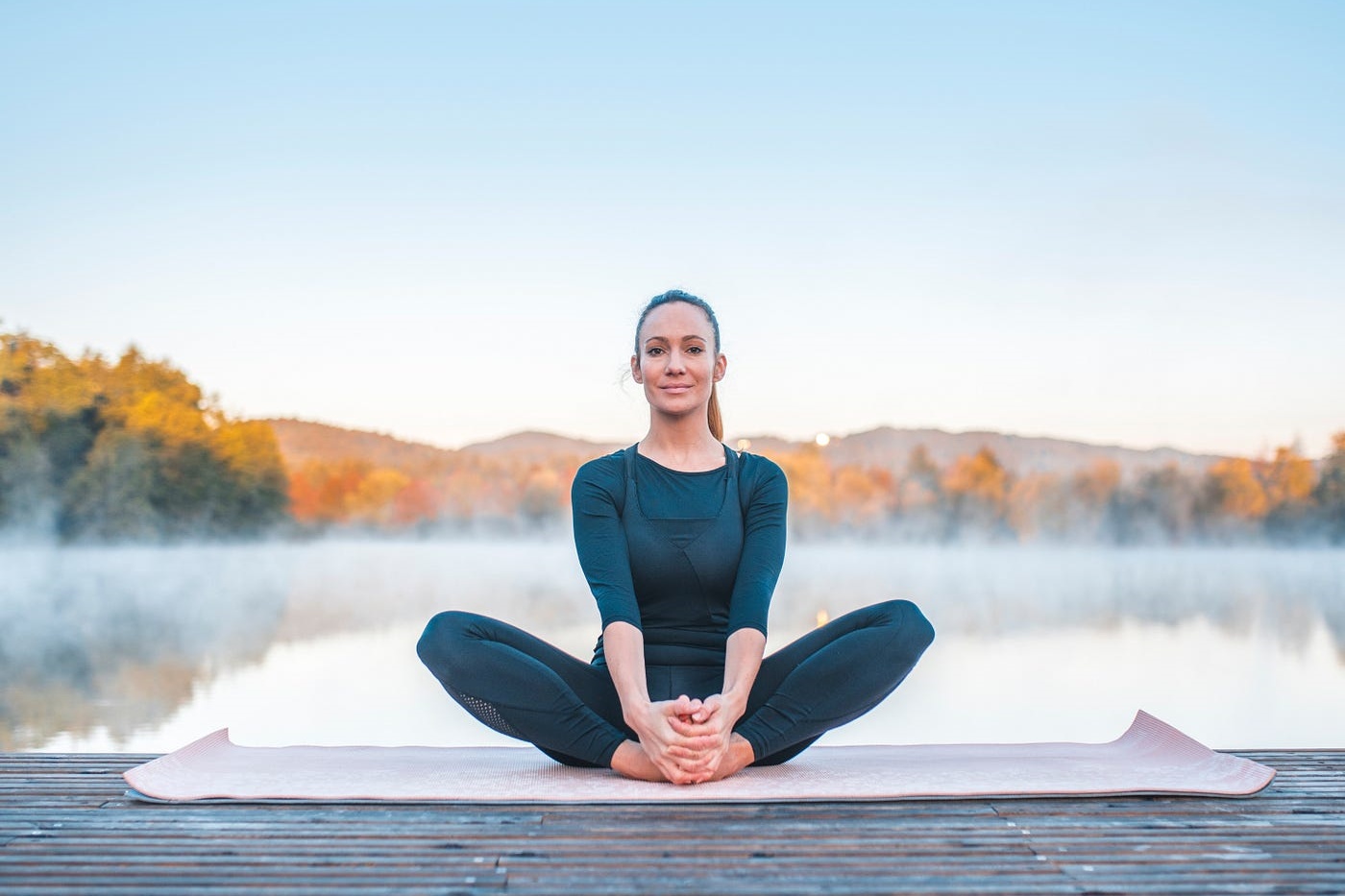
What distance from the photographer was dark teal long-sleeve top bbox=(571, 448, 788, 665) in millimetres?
2148

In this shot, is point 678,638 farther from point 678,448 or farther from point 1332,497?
point 1332,497

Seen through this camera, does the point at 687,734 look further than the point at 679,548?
No

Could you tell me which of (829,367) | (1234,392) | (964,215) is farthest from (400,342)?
(1234,392)

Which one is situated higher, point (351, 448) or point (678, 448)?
point (351, 448)

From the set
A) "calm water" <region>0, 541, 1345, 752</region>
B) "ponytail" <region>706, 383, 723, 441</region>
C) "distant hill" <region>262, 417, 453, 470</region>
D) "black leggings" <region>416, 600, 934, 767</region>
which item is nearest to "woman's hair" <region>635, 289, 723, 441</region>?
"ponytail" <region>706, 383, 723, 441</region>

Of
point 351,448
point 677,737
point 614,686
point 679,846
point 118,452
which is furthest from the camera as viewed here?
point 351,448

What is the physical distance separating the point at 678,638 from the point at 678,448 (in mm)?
423

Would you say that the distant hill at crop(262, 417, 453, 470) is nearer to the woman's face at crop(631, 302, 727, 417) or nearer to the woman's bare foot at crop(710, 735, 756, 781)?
the woman's face at crop(631, 302, 727, 417)

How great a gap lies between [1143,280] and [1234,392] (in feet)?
8.92

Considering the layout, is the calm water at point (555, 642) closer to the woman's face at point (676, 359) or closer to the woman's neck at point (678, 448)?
the woman's neck at point (678, 448)

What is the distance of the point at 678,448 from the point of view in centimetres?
233

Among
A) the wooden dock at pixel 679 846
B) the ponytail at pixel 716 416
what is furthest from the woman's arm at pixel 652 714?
the ponytail at pixel 716 416

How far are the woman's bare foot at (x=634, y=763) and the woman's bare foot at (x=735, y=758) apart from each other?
0.06ft

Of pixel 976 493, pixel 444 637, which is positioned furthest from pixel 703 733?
pixel 976 493
